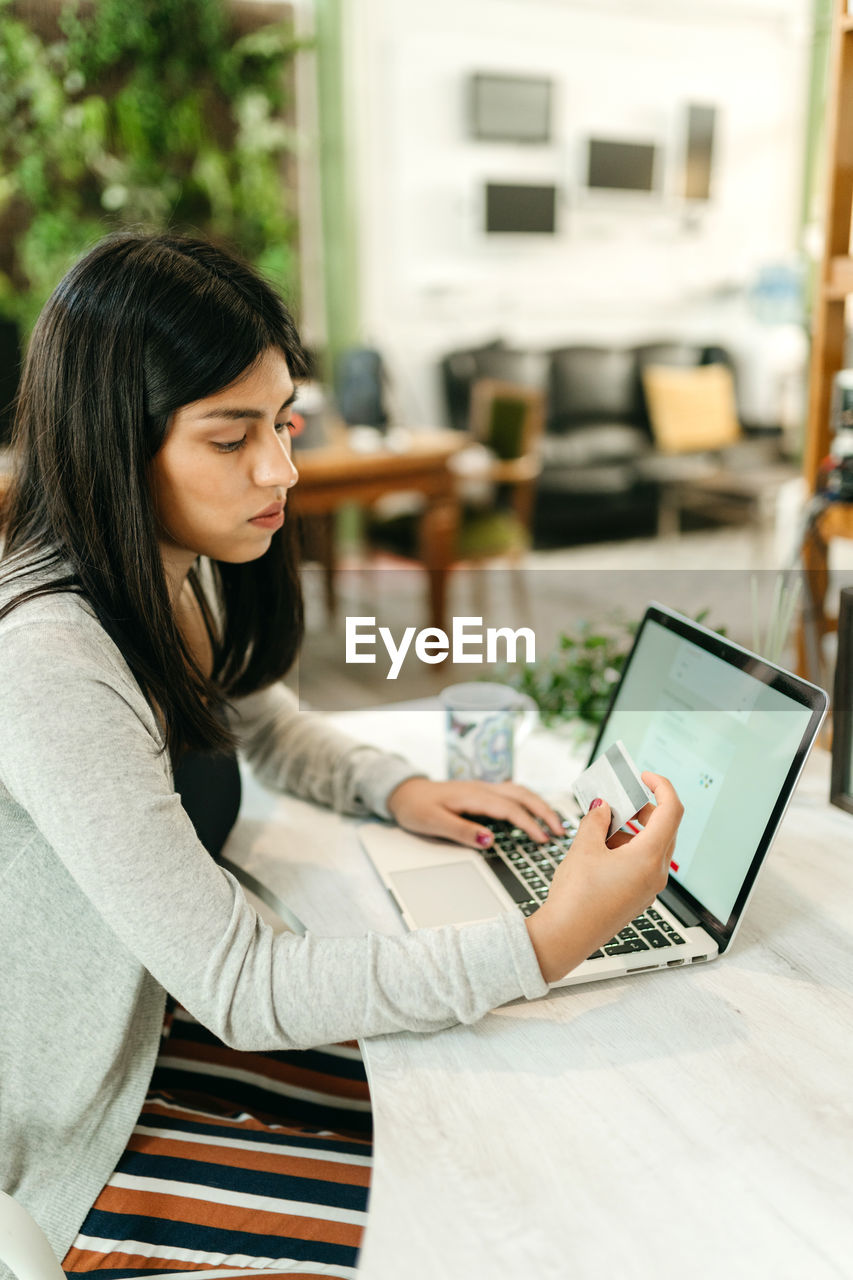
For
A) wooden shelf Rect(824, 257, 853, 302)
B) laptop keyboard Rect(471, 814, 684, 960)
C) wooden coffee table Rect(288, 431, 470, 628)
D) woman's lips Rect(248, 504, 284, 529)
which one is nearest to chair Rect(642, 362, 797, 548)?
wooden coffee table Rect(288, 431, 470, 628)

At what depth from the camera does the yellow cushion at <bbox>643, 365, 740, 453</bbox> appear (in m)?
5.81

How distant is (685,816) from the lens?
100 cm

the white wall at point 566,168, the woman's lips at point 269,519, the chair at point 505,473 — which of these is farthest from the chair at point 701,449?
the woman's lips at point 269,519

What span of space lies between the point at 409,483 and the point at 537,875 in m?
2.68

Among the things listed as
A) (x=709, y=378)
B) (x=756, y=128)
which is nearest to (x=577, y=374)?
(x=709, y=378)

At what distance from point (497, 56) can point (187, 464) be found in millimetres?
5310

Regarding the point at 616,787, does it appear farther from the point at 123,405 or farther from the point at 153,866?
the point at 123,405

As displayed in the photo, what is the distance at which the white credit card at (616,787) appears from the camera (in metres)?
0.86

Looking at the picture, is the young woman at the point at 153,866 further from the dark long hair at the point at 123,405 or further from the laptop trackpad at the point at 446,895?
the laptop trackpad at the point at 446,895

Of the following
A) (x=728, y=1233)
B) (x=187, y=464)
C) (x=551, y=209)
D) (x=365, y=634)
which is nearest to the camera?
(x=728, y=1233)

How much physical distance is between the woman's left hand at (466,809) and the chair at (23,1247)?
54 centimetres

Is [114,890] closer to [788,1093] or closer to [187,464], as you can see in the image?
[187,464]

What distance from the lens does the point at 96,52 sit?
4434 millimetres

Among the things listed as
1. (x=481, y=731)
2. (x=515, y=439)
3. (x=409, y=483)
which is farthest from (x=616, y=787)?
(x=515, y=439)
